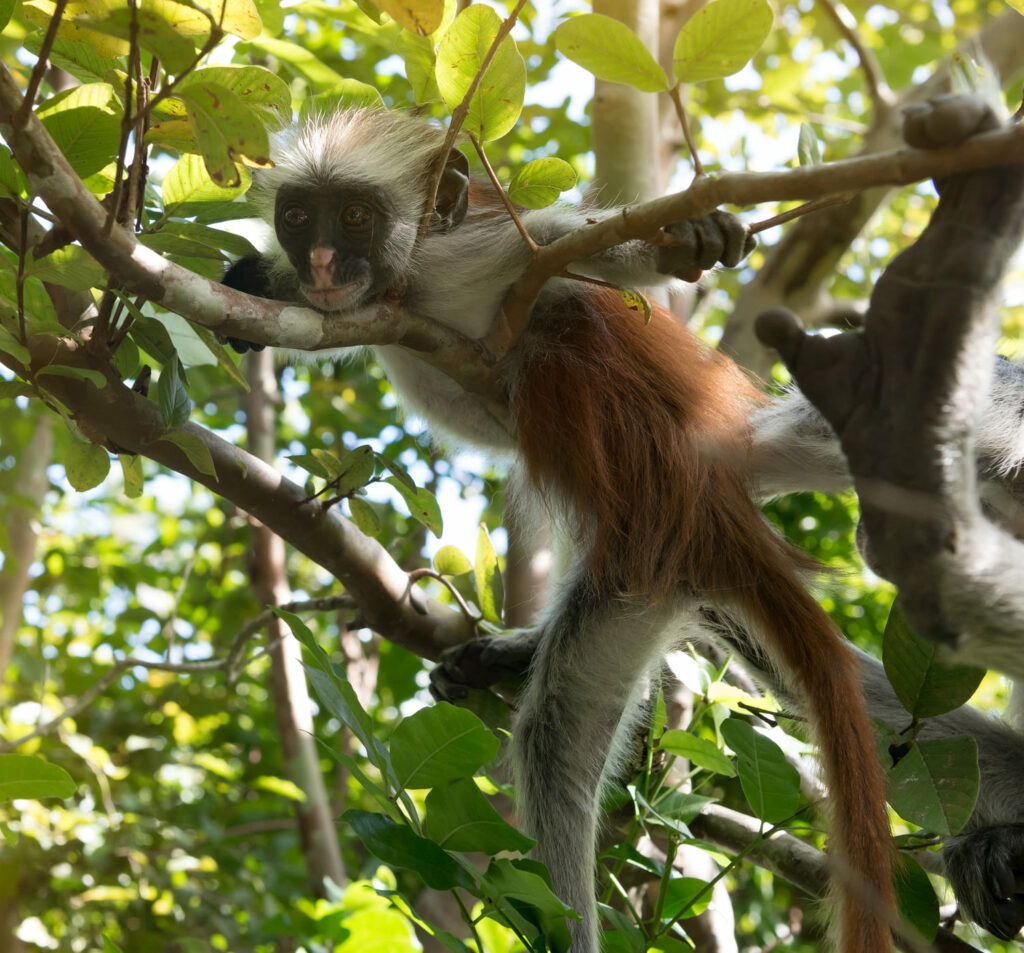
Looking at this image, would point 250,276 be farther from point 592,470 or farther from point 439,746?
point 439,746

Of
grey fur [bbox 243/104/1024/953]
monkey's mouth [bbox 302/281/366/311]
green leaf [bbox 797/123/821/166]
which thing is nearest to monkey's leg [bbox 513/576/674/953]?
grey fur [bbox 243/104/1024/953]

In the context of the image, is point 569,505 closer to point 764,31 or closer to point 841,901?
point 841,901

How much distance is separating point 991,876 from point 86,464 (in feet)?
8.70

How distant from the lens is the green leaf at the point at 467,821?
1.82m

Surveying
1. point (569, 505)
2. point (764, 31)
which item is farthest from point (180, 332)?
point (764, 31)

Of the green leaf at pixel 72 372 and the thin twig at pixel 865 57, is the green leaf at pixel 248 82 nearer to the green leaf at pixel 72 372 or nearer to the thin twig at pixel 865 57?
the green leaf at pixel 72 372

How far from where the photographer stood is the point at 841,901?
2186 millimetres

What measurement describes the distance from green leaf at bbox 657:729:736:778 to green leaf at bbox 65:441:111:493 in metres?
1.50

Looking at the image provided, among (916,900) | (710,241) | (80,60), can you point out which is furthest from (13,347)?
(916,900)

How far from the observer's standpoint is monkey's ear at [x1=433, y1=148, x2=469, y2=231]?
3.12m

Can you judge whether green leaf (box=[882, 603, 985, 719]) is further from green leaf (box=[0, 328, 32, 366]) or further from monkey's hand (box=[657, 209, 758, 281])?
green leaf (box=[0, 328, 32, 366])

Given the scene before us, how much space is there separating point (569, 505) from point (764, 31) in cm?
150

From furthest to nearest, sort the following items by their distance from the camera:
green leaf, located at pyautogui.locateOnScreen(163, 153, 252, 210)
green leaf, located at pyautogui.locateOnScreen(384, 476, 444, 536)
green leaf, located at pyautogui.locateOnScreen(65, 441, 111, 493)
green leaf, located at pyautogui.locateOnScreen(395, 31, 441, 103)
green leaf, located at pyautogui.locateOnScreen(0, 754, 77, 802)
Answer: green leaf, located at pyautogui.locateOnScreen(384, 476, 444, 536), green leaf, located at pyautogui.locateOnScreen(65, 441, 111, 493), green leaf, located at pyautogui.locateOnScreen(163, 153, 252, 210), green leaf, located at pyautogui.locateOnScreen(395, 31, 441, 103), green leaf, located at pyautogui.locateOnScreen(0, 754, 77, 802)

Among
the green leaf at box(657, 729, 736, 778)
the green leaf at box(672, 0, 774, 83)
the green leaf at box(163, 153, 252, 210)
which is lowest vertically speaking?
the green leaf at box(657, 729, 736, 778)
